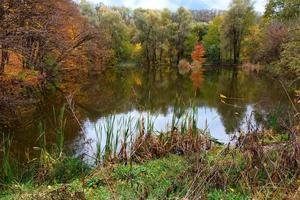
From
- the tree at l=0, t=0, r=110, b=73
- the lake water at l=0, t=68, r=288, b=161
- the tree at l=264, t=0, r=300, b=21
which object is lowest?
the lake water at l=0, t=68, r=288, b=161

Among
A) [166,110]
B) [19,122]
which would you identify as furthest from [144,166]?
[166,110]

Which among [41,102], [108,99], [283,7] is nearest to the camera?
[41,102]

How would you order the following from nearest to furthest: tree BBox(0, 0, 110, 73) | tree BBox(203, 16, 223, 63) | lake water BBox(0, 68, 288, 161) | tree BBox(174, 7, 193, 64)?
lake water BBox(0, 68, 288, 161)
tree BBox(0, 0, 110, 73)
tree BBox(174, 7, 193, 64)
tree BBox(203, 16, 223, 63)

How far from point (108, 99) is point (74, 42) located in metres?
10.3

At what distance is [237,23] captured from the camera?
51094mm

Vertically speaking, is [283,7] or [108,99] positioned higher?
[283,7]

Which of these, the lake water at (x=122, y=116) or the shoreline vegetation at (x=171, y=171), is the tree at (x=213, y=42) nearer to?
the lake water at (x=122, y=116)

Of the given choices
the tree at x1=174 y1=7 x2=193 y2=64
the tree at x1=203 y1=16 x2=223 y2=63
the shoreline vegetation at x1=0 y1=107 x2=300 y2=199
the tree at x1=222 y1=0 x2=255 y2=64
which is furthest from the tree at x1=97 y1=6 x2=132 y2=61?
the shoreline vegetation at x1=0 y1=107 x2=300 y2=199

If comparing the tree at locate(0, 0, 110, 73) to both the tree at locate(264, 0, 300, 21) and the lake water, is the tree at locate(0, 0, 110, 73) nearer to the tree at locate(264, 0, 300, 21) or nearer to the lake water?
the lake water

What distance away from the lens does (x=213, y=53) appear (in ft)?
→ 190

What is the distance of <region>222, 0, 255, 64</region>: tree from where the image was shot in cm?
5106

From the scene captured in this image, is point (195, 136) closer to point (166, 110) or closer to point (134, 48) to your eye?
point (166, 110)

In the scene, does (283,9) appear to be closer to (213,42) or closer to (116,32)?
(116,32)

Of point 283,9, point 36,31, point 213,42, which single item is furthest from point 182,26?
point 36,31
